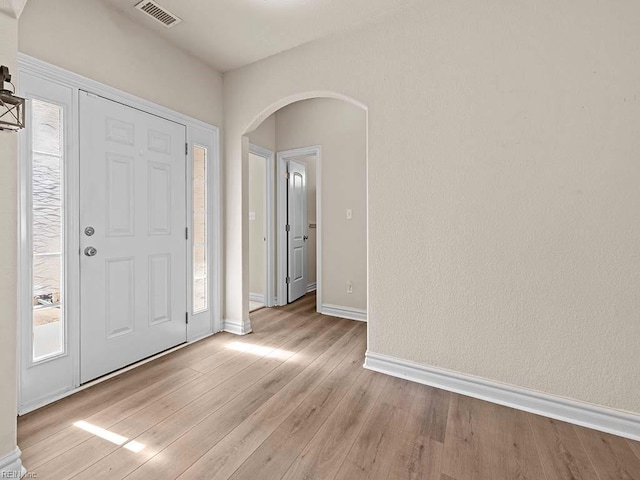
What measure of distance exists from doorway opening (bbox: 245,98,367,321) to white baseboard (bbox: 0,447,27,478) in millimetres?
2700

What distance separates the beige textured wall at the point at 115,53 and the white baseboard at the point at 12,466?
2.13 m

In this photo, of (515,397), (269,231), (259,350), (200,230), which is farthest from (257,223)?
(515,397)

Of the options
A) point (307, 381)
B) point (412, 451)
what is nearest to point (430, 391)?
point (412, 451)

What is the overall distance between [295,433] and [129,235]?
1.84 metres

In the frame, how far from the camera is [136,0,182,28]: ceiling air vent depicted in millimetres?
2188

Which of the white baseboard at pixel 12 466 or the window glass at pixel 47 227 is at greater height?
the window glass at pixel 47 227

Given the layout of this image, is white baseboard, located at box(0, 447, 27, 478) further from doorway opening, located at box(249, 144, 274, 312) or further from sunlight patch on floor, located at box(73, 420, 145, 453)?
doorway opening, located at box(249, 144, 274, 312)

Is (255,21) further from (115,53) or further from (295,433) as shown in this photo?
(295,433)

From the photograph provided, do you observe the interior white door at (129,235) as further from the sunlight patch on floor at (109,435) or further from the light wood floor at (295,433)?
the sunlight patch on floor at (109,435)

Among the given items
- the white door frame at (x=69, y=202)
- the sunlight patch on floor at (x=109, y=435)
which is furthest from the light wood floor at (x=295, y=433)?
the white door frame at (x=69, y=202)

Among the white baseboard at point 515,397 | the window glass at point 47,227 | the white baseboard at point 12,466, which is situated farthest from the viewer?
the window glass at point 47,227

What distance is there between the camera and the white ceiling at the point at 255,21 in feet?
7.22

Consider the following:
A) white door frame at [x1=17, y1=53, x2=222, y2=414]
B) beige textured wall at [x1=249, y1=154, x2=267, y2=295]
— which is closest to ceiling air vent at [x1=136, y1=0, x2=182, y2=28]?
white door frame at [x1=17, y1=53, x2=222, y2=414]

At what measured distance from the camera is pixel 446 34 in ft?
6.95
